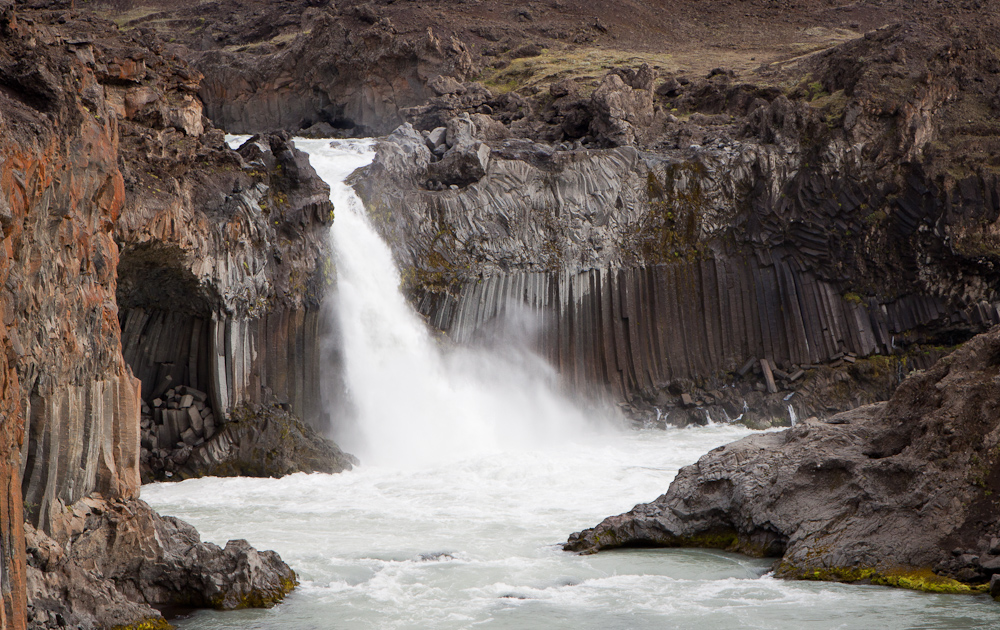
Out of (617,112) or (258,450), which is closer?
→ (258,450)

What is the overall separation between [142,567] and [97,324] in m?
2.80

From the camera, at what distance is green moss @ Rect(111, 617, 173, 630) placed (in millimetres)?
9500

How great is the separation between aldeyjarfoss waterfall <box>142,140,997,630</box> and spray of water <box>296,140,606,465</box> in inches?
1.8

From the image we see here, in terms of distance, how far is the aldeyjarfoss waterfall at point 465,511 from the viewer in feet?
33.1

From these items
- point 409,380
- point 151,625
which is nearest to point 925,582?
point 151,625

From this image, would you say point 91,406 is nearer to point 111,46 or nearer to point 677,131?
point 111,46

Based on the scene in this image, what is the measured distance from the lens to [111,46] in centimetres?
2092

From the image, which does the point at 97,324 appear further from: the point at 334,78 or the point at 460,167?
the point at 334,78

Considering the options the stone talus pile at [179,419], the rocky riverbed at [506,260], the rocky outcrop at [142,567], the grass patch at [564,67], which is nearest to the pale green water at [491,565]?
the rocky outcrop at [142,567]

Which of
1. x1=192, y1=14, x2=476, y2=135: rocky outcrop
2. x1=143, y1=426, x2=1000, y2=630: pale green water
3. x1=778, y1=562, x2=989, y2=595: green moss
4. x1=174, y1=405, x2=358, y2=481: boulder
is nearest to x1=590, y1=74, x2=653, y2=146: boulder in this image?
x1=192, y1=14, x2=476, y2=135: rocky outcrop

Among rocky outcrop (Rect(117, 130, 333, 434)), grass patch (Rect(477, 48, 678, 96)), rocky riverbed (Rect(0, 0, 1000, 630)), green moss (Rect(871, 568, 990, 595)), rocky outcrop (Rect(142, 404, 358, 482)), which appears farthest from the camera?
grass patch (Rect(477, 48, 678, 96))

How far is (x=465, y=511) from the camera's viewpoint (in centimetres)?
1588

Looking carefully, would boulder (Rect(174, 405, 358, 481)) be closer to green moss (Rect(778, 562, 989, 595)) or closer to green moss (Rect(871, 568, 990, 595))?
green moss (Rect(778, 562, 989, 595))

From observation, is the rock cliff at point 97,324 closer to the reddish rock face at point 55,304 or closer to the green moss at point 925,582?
the reddish rock face at point 55,304
